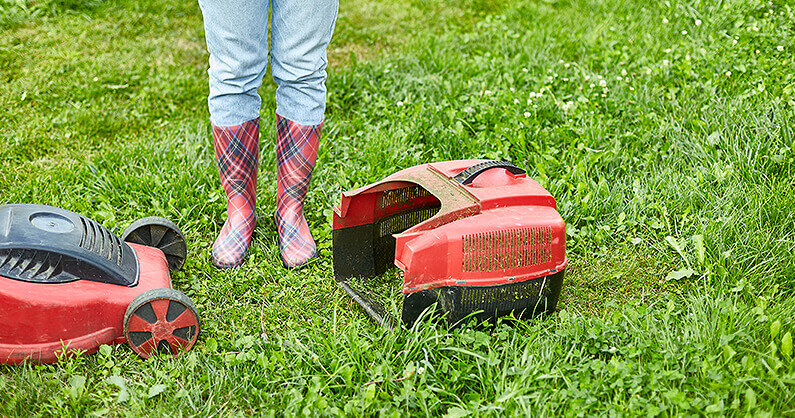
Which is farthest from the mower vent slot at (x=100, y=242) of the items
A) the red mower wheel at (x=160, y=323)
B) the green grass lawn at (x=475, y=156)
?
the green grass lawn at (x=475, y=156)

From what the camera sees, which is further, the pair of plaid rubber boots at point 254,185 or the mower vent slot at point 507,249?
the pair of plaid rubber boots at point 254,185

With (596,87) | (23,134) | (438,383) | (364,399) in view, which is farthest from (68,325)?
(596,87)

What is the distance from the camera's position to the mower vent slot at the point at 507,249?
2100 millimetres

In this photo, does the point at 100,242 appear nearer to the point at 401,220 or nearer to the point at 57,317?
the point at 57,317

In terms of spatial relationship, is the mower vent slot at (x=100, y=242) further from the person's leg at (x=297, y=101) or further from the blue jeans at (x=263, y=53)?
the person's leg at (x=297, y=101)

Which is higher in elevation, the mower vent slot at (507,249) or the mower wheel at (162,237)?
the mower vent slot at (507,249)

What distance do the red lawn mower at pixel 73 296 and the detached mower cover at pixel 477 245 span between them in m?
0.66

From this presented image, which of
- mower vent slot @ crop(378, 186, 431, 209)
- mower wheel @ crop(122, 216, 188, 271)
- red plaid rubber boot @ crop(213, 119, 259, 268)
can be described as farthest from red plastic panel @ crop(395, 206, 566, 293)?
mower wheel @ crop(122, 216, 188, 271)

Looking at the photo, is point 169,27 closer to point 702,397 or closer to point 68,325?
point 68,325

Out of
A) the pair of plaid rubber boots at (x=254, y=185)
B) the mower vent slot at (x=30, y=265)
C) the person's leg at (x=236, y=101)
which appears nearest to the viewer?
the mower vent slot at (x=30, y=265)

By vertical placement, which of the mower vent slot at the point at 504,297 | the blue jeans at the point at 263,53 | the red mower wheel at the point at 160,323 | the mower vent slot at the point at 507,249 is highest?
the blue jeans at the point at 263,53

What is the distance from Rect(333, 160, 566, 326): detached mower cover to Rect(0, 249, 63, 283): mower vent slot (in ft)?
3.01

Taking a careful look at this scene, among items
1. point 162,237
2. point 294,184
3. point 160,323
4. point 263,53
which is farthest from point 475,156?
point 160,323

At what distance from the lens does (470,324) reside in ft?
7.23
